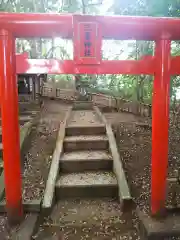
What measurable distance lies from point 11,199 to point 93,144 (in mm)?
3618

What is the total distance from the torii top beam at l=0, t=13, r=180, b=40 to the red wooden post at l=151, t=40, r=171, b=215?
0.21 meters

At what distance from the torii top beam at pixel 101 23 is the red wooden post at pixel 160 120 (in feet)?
0.69

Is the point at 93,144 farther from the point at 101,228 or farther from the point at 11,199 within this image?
the point at 11,199

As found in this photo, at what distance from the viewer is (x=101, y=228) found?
4.52 metres

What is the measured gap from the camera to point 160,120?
12.6ft

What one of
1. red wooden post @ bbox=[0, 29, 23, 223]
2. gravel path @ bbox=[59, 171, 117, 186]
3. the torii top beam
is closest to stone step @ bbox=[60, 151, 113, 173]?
gravel path @ bbox=[59, 171, 117, 186]

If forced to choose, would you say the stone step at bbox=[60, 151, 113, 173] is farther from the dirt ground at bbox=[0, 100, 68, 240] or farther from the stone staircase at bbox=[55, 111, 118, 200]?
the dirt ground at bbox=[0, 100, 68, 240]

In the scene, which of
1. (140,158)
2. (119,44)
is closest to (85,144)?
(140,158)

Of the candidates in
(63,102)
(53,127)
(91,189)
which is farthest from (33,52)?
(91,189)

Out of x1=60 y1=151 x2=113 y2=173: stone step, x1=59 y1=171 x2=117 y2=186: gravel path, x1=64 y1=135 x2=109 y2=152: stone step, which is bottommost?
x1=59 y1=171 x2=117 y2=186: gravel path

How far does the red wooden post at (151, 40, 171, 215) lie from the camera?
3.69 m

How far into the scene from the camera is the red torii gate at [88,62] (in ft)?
11.3

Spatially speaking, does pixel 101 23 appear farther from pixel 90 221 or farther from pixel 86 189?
pixel 86 189

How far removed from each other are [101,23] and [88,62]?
21.9 inches
